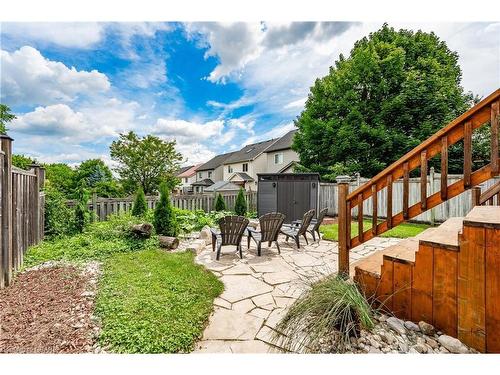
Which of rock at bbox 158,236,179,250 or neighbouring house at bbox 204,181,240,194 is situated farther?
neighbouring house at bbox 204,181,240,194

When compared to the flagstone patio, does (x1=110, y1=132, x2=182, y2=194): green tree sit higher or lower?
higher

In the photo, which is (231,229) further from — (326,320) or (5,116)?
(5,116)

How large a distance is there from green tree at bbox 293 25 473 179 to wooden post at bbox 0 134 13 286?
425 inches

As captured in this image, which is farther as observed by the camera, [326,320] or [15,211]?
[15,211]

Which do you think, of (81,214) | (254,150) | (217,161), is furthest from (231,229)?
(217,161)

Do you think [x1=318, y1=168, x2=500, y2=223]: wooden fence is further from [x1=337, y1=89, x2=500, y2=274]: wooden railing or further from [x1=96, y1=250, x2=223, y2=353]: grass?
[x1=96, y1=250, x2=223, y2=353]: grass

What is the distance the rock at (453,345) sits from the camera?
1.88 meters

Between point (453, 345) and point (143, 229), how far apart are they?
17.7 ft

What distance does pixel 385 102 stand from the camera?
11.4 meters

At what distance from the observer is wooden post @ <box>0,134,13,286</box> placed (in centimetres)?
309

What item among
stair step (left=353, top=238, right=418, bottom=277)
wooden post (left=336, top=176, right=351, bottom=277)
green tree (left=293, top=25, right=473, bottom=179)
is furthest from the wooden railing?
green tree (left=293, top=25, right=473, bottom=179)

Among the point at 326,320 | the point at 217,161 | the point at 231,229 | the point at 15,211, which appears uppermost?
the point at 217,161
